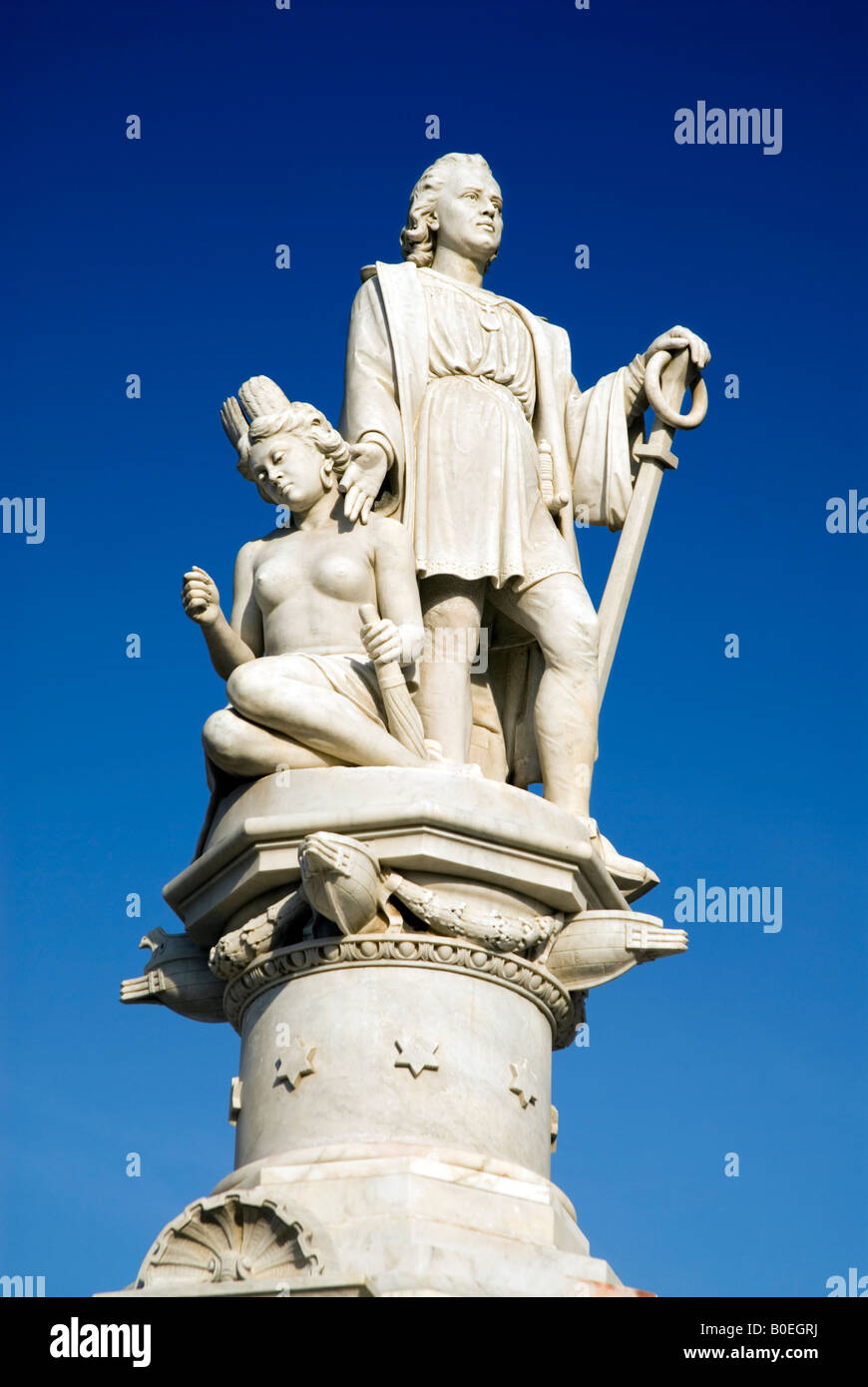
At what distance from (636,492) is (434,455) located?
4.97ft

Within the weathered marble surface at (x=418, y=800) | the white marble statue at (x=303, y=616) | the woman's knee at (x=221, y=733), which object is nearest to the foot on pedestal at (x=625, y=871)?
the weathered marble surface at (x=418, y=800)

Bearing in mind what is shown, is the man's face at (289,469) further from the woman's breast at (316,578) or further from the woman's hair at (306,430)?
the woman's breast at (316,578)

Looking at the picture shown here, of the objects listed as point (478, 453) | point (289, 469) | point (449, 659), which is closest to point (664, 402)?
point (478, 453)

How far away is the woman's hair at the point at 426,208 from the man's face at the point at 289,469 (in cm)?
208

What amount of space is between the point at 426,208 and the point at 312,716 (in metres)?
4.27

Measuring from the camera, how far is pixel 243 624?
1478cm

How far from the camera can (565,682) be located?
587 inches

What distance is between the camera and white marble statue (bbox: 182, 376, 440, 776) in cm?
1366

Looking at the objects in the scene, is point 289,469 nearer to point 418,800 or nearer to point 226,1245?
point 418,800

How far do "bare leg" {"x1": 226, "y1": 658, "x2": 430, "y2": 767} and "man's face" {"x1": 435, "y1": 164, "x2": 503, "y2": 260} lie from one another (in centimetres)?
379

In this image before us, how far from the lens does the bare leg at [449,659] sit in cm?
1460
